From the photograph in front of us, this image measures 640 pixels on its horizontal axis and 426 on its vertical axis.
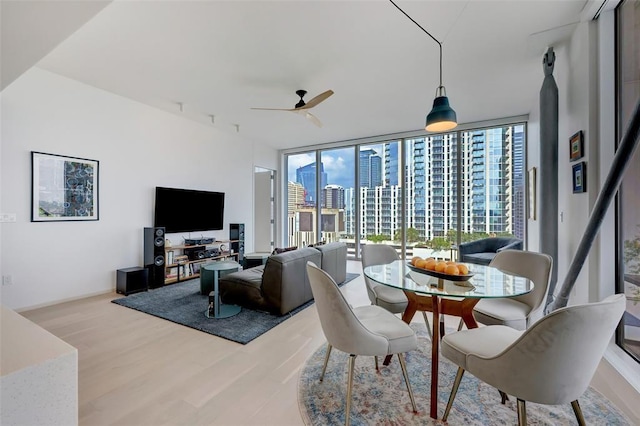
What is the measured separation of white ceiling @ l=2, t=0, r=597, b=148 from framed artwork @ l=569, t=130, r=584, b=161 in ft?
3.35

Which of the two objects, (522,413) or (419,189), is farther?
(419,189)

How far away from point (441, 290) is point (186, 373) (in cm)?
195

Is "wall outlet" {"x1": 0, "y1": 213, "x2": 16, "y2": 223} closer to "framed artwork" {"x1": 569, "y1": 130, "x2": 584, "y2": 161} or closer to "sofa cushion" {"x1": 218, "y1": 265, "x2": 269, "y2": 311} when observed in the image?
"sofa cushion" {"x1": 218, "y1": 265, "x2": 269, "y2": 311}

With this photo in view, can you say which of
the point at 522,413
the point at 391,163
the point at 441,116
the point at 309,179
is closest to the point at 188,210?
the point at 309,179

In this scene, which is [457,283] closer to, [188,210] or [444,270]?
[444,270]

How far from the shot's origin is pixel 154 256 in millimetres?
4324

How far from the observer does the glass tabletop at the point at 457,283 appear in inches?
64.8

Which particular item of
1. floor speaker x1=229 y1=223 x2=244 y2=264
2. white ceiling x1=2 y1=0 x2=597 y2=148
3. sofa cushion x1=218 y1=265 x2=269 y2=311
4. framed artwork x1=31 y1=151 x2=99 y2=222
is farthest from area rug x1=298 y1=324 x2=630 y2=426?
floor speaker x1=229 y1=223 x2=244 y2=264

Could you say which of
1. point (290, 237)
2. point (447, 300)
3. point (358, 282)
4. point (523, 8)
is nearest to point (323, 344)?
point (447, 300)

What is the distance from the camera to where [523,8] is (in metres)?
2.35

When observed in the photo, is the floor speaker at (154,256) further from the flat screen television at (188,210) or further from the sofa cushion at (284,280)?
the sofa cushion at (284,280)

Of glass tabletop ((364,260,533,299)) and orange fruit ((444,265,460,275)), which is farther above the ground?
orange fruit ((444,265,460,275))

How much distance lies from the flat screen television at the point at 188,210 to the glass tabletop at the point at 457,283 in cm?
396

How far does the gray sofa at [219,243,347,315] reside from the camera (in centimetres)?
309
